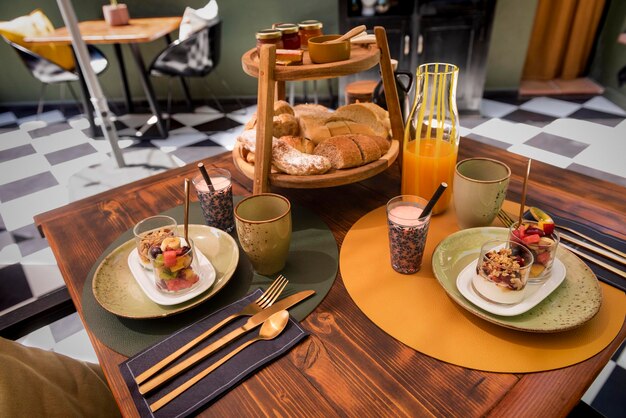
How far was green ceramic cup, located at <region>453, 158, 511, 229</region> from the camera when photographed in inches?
34.0

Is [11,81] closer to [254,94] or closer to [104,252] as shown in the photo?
[254,94]

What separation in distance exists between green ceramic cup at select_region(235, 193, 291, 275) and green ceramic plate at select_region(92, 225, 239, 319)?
0.20 feet

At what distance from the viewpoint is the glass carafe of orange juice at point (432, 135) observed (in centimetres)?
91

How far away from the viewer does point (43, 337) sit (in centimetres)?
169

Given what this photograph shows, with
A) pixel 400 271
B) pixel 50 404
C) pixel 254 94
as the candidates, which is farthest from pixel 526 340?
pixel 254 94

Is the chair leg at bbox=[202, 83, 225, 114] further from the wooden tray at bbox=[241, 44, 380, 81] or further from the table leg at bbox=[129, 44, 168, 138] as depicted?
the wooden tray at bbox=[241, 44, 380, 81]

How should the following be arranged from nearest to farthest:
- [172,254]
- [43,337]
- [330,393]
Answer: [330,393], [172,254], [43,337]

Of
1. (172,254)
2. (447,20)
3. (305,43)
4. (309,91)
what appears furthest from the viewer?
(309,91)

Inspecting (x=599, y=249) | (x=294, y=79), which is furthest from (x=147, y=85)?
(x=599, y=249)

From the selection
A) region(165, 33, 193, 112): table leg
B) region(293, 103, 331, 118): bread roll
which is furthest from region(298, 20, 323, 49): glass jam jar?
region(165, 33, 193, 112): table leg

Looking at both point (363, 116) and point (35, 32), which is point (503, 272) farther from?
point (35, 32)

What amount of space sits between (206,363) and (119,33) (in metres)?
2.95

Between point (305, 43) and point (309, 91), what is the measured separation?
9.77 ft

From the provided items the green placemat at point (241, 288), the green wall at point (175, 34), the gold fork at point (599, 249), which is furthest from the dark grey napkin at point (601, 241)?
the green wall at point (175, 34)
